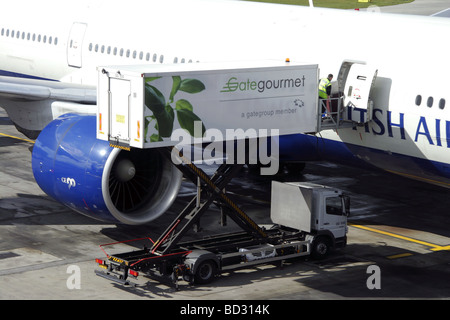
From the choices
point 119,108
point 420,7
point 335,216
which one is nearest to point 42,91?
point 119,108

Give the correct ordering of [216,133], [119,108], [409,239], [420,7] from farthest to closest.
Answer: [420,7] → [409,239] → [216,133] → [119,108]

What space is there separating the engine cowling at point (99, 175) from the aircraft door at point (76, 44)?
5.96 meters

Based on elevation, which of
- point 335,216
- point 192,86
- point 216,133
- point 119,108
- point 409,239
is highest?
point 192,86

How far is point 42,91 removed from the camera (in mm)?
21578

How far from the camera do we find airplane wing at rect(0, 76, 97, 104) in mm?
21391

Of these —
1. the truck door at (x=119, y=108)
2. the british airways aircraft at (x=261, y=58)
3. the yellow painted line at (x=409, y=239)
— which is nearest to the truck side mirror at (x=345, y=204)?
the british airways aircraft at (x=261, y=58)

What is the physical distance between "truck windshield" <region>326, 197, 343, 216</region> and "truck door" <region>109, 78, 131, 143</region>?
A: 4.98 m

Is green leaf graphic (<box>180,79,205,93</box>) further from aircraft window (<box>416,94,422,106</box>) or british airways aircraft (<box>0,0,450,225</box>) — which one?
aircraft window (<box>416,94,422,106</box>)

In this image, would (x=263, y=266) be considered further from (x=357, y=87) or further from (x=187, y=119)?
(x=357, y=87)

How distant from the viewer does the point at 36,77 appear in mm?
26578

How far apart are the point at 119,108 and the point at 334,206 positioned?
5400 mm

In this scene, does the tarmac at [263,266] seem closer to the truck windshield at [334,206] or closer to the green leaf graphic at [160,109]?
the truck windshield at [334,206]

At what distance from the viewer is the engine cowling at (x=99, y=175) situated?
58.3 ft

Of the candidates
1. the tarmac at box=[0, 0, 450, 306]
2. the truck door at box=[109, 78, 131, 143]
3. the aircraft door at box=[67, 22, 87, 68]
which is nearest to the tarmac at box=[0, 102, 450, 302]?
the tarmac at box=[0, 0, 450, 306]
